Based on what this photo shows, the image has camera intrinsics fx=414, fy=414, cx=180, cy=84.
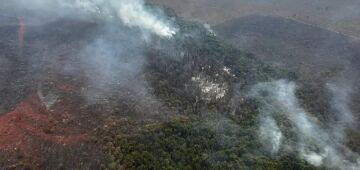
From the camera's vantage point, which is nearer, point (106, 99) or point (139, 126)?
point (139, 126)

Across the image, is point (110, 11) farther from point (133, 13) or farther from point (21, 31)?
point (21, 31)

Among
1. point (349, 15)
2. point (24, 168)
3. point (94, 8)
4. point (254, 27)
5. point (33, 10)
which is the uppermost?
point (349, 15)

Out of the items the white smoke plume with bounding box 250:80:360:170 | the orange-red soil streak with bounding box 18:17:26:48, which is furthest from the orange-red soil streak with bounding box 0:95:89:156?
the white smoke plume with bounding box 250:80:360:170

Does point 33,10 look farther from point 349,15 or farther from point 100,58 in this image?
point 349,15

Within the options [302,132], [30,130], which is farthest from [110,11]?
[302,132]

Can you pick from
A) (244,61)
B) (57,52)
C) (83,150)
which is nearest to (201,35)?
(244,61)

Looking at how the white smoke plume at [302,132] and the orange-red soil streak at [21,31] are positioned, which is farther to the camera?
the orange-red soil streak at [21,31]

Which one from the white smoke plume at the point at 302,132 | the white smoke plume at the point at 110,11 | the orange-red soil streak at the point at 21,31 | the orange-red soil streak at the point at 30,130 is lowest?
the orange-red soil streak at the point at 30,130

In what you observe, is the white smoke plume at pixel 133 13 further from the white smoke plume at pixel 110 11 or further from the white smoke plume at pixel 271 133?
the white smoke plume at pixel 271 133

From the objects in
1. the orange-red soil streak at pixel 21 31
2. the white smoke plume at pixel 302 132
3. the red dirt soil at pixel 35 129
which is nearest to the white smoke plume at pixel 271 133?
the white smoke plume at pixel 302 132

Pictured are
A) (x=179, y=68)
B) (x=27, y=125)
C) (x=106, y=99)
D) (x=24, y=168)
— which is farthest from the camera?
(x=179, y=68)
